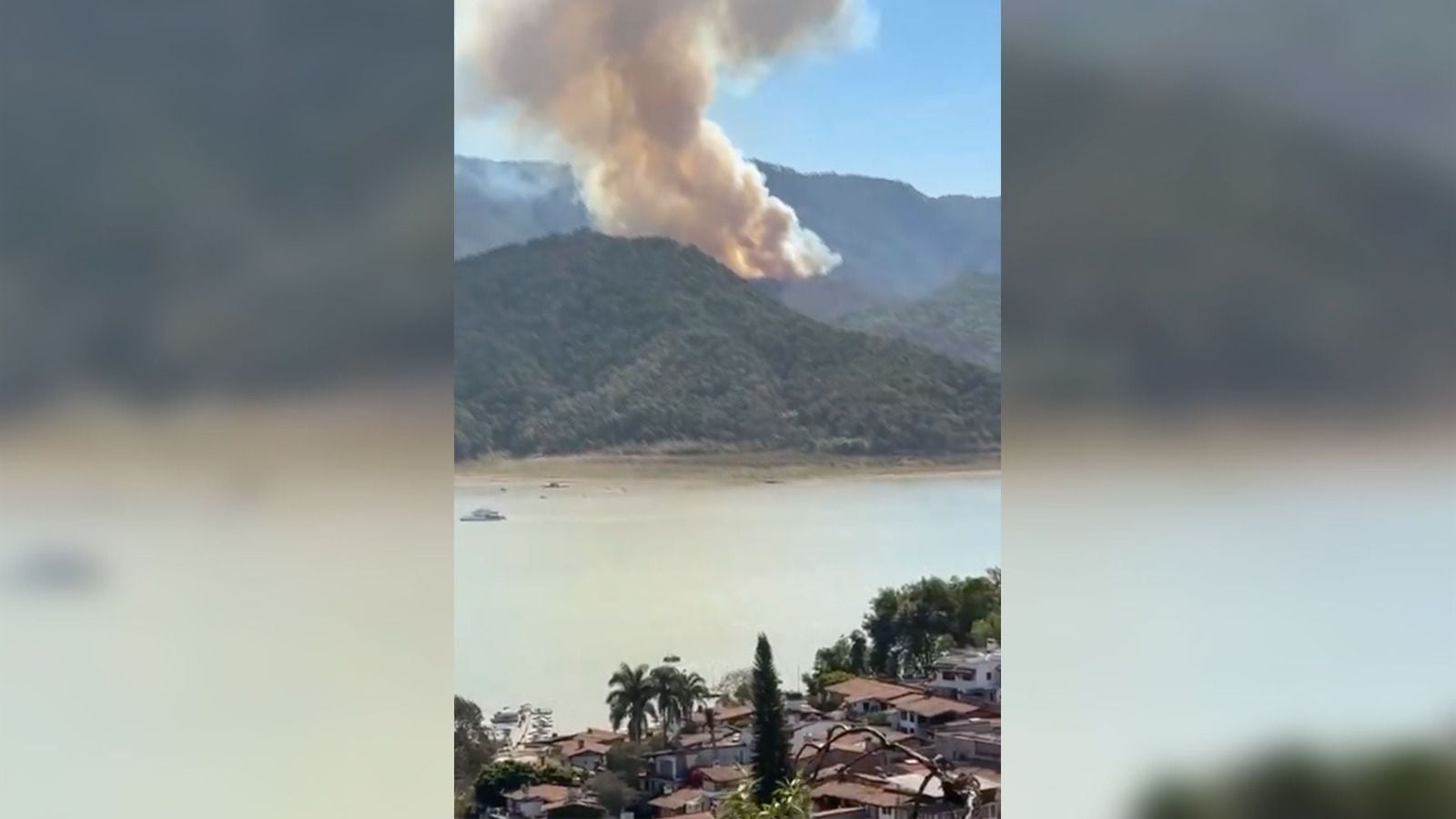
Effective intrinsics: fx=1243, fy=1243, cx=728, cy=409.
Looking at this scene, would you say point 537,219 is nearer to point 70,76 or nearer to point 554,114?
point 554,114

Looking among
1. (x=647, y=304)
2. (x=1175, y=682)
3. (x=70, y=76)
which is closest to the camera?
(x=70, y=76)

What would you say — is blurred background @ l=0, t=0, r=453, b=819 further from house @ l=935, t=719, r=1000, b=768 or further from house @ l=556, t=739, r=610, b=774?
house @ l=935, t=719, r=1000, b=768

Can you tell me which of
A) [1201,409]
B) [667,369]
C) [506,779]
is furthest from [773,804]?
[1201,409]

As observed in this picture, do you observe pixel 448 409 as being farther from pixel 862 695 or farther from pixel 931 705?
pixel 931 705

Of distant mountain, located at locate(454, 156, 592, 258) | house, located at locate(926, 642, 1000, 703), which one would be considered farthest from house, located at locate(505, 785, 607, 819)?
distant mountain, located at locate(454, 156, 592, 258)

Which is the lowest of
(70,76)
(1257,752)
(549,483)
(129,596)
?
(1257,752)

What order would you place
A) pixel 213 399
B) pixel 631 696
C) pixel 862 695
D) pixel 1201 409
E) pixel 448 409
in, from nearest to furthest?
pixel 213 399
pixel 448 409
pixel 1201 409
pixel 631 696
pixel 862 695

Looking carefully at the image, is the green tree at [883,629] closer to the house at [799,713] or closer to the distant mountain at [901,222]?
the house at [799,713]

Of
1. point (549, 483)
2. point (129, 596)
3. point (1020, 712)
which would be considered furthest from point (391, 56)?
point (1020, 712)
